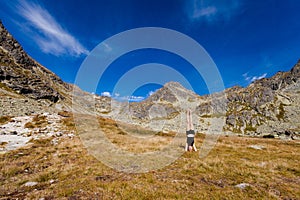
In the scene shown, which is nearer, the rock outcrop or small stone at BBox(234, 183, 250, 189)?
small stone at BBox(234, 183, 250, 189)

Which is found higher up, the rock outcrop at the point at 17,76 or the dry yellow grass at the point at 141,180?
the rock outcrop at the point at 17,76

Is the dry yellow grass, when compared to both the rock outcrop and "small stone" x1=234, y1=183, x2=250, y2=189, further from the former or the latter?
the rock outcrop

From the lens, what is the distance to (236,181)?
9102 mm

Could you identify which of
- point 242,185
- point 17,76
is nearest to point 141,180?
point 242,185

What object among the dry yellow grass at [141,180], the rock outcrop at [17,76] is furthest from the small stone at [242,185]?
the rock outcrop at [17,76]

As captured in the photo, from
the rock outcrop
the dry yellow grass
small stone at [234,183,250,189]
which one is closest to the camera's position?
the dry yellow grass

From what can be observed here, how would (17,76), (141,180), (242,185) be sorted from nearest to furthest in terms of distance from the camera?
(242,185)
(141,180)
(17,76)

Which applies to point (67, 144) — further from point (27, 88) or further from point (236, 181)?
point (27, 88)

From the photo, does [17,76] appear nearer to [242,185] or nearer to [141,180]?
[141,180]

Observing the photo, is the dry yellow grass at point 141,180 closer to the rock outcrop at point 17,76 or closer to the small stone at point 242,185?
the small stone at point 242,185

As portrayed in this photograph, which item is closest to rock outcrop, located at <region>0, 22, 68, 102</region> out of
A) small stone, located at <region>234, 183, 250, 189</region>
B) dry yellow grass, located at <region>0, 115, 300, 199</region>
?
dry yellow grass, located at <region>0, 115, 300, 199</region>

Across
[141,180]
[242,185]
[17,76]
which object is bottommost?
[141,180]

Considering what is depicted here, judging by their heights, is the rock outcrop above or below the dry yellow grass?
above

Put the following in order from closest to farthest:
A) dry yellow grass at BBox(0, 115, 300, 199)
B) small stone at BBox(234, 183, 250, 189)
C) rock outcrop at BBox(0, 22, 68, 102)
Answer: dry yellow grass at BBox(0, 115, 300, 199) < small stone at BBox(234, 183, 250, 189) < rock outcrop at BBox(0, 22, 68, 102)
